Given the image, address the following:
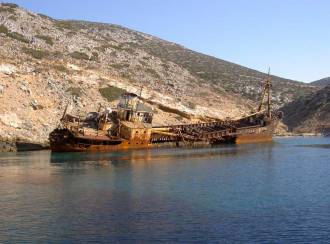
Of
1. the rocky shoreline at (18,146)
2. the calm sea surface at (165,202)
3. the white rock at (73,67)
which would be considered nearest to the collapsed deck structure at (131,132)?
the rocky shoreline at (18,146)

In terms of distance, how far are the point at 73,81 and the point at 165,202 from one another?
204ft

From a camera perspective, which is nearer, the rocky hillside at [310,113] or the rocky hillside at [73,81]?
the rocky hillside at [73,81]

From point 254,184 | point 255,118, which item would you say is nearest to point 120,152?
point 254,184

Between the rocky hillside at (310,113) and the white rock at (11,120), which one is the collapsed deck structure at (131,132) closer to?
the white rock at (11,120)

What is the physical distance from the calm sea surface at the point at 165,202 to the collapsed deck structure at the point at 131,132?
14.1m

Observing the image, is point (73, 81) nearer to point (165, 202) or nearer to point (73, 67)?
point (73, 67)

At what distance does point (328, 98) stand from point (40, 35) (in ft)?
306

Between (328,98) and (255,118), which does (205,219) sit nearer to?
(255,118)

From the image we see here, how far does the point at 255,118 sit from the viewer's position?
9825 centimetres

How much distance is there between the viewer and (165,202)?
29.9 metres

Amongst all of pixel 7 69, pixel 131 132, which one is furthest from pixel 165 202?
pixel 7 69

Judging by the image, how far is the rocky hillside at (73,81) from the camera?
243 ft

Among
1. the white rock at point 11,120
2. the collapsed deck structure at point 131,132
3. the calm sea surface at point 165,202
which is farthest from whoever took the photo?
the white rock at point 11,120

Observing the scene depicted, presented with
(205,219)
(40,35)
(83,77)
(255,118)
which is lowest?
(205,219)
